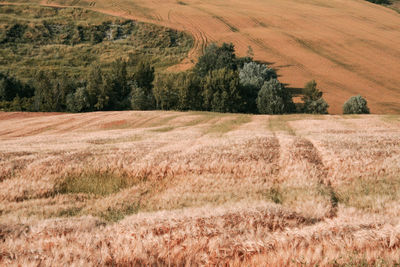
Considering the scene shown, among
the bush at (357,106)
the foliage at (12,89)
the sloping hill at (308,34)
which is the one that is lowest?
the foliage at (12,89)

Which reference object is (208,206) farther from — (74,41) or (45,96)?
(74,41)

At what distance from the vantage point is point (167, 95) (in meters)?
72.9

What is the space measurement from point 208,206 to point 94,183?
547cm

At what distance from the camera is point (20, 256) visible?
12.6 feet

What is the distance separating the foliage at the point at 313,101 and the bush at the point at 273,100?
423 centimetres

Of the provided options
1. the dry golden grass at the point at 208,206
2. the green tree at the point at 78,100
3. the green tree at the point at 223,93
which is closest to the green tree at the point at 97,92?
the green tree at the point at 78,100

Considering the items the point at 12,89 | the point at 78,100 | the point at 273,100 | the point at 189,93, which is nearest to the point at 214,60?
the point at 189,93

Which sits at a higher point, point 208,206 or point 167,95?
point 208,206

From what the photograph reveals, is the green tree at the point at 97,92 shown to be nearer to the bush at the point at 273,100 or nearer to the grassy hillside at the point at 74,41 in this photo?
the grassy hillside at the point at 74,41

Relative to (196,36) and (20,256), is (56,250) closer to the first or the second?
(20,256)

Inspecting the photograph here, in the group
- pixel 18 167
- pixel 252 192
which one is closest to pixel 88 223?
pixel 252 192

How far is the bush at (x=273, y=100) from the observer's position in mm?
70438

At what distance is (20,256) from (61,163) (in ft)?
32.5

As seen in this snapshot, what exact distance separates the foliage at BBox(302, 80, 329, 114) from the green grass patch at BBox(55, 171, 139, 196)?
67.2 metres
